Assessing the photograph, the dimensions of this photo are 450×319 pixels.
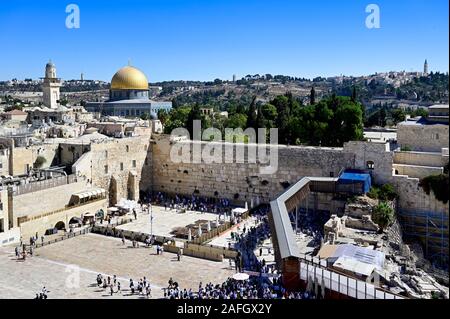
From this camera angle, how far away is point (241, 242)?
77.4ft

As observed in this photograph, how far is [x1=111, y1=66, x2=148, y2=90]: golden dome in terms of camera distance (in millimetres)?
63188

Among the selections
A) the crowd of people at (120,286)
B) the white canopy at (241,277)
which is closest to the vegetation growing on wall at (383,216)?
the white canopy at (241,277)

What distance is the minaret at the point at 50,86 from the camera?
70.5 meters

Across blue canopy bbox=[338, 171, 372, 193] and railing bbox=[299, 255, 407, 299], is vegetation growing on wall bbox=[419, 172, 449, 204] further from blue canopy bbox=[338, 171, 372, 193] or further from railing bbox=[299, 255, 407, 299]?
Answer: blue canopy bbox=[338, 171, 372, 193]

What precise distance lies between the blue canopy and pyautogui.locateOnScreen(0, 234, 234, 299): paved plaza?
8.43m

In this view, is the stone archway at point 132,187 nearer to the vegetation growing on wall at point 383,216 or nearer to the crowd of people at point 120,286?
the crowd of people at point 120,286

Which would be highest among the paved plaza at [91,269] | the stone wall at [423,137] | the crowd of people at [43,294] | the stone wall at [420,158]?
the stone wall at [423,137]

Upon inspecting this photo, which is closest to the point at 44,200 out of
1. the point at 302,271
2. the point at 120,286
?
the point at 120,286

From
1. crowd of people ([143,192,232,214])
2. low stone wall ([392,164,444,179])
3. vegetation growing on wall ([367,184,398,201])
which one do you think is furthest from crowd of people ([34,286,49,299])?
low stone wall ([392,164,444,179])

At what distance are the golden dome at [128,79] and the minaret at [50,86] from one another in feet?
37.3

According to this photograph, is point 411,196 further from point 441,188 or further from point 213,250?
point 441,188

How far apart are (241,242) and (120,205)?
339 inches
